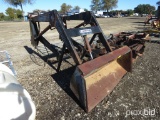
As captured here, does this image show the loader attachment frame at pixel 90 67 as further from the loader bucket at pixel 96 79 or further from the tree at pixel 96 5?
the tree at pixel 96 5

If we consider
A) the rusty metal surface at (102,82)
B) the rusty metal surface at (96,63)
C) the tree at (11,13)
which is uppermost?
the tree at (11,13)

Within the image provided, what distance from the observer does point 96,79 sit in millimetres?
3467

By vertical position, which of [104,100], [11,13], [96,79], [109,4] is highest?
[109,4]

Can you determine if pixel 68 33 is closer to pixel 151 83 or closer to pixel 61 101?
pixel 61 101

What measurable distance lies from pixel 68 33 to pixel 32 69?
7.33ft

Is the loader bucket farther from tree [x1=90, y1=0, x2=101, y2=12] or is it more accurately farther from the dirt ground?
tree [x1=90, y1=0, x2=101, y2=12]

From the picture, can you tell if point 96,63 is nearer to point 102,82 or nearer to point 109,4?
point 102,82

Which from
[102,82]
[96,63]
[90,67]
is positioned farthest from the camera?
[102,82]

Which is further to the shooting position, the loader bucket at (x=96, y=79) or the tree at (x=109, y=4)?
the tree at (x=109, y=4)

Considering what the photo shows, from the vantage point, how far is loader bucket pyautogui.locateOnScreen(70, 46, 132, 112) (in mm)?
3061

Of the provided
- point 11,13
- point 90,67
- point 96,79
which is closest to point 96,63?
point 90,67

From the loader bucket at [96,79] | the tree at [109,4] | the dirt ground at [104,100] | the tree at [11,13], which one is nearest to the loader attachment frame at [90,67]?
the loader bucket at [96,79]

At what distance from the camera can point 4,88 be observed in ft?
7.67

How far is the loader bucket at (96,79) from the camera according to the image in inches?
121
